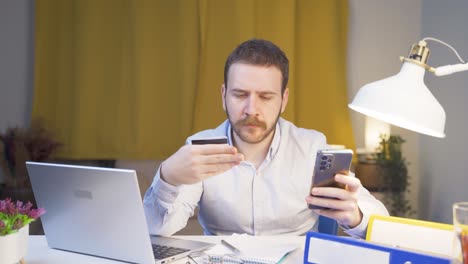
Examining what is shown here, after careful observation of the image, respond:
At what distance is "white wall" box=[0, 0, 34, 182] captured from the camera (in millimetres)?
3561

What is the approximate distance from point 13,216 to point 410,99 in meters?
0.89

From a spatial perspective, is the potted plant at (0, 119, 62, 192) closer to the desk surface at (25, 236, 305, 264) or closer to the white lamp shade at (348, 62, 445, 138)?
the desk surface at (25, 236, 305, 264)

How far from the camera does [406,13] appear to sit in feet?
11.8

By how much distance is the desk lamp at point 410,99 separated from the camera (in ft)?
2.66

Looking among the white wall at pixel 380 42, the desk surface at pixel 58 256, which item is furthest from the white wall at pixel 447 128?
the desk surface at pixel 58 256

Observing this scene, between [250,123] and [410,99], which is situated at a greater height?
[410,99]

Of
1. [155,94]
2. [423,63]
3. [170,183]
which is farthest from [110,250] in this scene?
[155,94]

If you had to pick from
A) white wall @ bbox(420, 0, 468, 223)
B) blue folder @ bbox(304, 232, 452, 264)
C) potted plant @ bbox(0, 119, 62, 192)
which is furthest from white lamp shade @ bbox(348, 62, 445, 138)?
potted plant @ bbox(0, 119, 62, 192)

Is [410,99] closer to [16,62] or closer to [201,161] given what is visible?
[201,161]

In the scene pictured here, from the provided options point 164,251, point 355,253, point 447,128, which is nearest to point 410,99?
point 355,253

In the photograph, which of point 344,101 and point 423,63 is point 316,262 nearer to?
point 423,63

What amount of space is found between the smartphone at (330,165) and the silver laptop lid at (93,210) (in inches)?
18.7

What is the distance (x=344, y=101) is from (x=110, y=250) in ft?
8.82

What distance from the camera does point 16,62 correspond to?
3.59 meters
